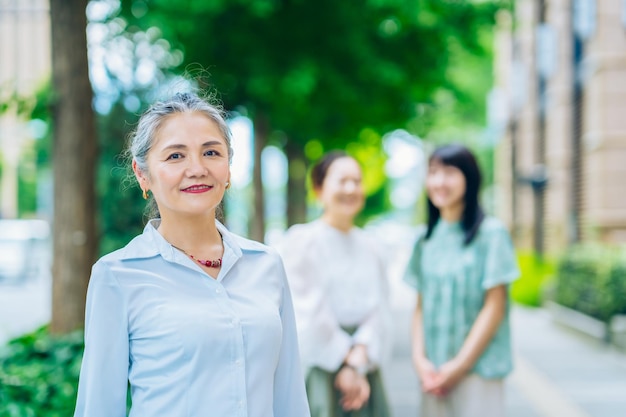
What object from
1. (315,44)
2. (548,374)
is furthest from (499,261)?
(315,44)

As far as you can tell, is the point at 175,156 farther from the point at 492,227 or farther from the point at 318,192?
the point at 318,192

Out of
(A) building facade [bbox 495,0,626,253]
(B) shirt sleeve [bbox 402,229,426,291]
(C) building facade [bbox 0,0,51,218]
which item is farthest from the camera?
(A) building facade [bbox 495,0,626,253]

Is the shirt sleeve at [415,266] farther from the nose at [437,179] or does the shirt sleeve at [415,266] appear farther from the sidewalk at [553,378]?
the sidewalk at [553,378]

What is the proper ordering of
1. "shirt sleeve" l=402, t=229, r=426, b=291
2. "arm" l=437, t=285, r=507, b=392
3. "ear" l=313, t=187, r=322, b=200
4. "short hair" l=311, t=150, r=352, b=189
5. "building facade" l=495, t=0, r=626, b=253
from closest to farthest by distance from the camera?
"arm" l=437, t=285, r=507, b=392 → "shirt sleeve" l=402, t=229, r=426, b=291 → "short hair" l=311, t=150, r=352, b=189 → "ear" l=313, t=187, r=322, b=200 → "building facade" l=495, t=0, r=626, b=253

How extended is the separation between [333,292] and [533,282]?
504 inches

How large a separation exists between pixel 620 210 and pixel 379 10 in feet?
26.1

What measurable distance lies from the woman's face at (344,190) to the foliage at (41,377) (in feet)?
6.76

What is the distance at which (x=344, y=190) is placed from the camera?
4.05 meters

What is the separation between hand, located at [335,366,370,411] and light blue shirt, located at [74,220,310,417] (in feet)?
5.82

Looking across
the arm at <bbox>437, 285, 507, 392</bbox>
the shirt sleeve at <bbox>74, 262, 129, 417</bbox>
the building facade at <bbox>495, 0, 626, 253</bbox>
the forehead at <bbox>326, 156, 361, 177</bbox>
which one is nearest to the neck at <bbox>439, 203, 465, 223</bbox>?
the arm at <bbox>437, 285, 507, 392</bbox>

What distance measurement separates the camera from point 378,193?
35000 mm

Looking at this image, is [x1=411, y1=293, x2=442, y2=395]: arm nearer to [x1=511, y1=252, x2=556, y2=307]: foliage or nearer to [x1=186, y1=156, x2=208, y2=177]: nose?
[x1=186, y1=156, x2=208, y2=177]: nose

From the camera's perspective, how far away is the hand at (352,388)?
390 cm

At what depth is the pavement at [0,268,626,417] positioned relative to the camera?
708 cm
